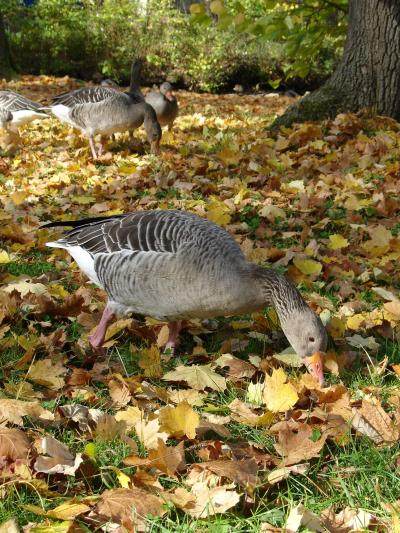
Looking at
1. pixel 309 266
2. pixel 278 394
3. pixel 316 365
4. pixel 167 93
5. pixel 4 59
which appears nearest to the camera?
pixel 278 394

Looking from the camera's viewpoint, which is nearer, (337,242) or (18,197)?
(337,242)

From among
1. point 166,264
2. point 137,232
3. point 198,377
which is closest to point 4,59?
point 137,232

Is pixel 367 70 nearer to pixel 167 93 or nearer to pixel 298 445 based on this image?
pixel 167 93

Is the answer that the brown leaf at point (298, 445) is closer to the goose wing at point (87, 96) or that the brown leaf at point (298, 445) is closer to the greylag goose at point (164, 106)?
the goose wing at point (87, 96)

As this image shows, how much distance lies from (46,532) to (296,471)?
1.02 m

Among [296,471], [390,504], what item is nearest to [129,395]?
[296,471]

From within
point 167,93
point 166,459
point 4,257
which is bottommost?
point 167,93

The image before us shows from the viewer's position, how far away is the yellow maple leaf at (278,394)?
3208 millimetres

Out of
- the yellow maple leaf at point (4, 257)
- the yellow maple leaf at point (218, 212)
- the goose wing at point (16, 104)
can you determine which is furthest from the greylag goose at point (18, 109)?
the yellow maple leaf at point (4, 257)

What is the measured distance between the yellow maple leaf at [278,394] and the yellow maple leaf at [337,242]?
2.31 m

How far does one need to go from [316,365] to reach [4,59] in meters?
16.6

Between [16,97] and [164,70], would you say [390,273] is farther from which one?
[164,70]

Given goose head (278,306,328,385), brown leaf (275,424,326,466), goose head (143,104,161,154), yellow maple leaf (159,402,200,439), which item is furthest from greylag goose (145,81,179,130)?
brown leaf (275,424,326,466)

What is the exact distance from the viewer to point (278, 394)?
129 inches
